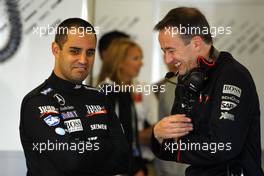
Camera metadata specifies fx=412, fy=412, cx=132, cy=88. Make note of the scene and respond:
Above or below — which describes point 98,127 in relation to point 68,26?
below

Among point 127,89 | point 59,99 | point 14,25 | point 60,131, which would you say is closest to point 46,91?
point 59,99

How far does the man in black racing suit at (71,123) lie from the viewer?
130 centimetres

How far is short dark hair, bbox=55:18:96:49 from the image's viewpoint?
1416mm

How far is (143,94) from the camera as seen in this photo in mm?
2066

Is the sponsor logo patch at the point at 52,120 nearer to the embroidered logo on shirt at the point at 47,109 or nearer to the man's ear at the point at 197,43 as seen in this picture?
the embroidered logo on shirt at the point at 47,109

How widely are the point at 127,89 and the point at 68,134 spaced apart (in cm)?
58

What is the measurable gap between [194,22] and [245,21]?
47 cm

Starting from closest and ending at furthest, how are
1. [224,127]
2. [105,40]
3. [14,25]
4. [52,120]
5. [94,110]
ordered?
1. [224,127]
2. [52,120]
3. [94,110]
4. [14,25]
5. [105,40]

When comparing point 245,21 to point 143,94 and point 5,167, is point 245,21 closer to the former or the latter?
point 143,94

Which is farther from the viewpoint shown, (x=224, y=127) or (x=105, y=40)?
(x=105, y=40)

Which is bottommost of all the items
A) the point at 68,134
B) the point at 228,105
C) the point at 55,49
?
the point at 68,134

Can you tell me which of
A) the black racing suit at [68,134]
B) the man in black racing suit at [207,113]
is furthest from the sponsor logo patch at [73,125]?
the man in black racing suit at [207,113]

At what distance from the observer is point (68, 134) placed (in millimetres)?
1319

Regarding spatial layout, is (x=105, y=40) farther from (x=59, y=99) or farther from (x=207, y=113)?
(x=207, y=113)
